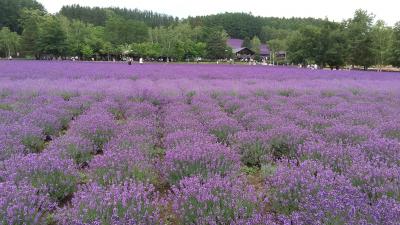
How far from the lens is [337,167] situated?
389cm

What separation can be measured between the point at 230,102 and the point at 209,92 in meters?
2.04

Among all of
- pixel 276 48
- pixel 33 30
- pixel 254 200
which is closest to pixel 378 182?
pixel 254 200

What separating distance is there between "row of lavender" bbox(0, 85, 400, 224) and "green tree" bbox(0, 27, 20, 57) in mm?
56526

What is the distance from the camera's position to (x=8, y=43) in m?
56.0

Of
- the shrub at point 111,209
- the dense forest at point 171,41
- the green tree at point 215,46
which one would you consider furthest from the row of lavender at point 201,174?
the green tree at point 215,46

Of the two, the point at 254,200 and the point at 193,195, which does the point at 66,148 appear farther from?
the point at 254,200

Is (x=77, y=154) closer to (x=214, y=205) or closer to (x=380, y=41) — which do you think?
(x=214, y=205)

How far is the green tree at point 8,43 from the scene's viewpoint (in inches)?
2183

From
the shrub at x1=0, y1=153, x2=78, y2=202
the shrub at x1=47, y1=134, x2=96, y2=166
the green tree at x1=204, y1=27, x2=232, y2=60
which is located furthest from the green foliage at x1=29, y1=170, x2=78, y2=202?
the green tree at x1=204, y1=27, x2=232, y2=60

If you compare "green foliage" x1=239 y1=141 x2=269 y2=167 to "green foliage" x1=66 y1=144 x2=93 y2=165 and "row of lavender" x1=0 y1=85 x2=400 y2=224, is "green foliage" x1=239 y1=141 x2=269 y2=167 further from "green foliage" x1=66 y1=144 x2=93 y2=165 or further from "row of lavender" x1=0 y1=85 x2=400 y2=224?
"green foliage" x1=66 y1=144 x2=93 y2=165

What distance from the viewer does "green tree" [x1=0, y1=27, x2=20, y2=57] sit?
182 ft

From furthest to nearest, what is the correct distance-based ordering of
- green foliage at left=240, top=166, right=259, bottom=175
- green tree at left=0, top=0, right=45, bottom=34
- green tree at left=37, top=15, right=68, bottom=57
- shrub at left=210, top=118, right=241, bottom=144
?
green tree at left=0, top=0, right=45, bottom=34 → green tree at left=37, top=15, right=68, bottom=57 → shrub at left=210, top=118, right=241, bottom=144 → green foliage at left=240, top=166, right=259, bottom=175

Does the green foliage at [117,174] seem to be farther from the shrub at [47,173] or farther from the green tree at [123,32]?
the green tree at [123,32]

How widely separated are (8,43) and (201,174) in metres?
61.5
